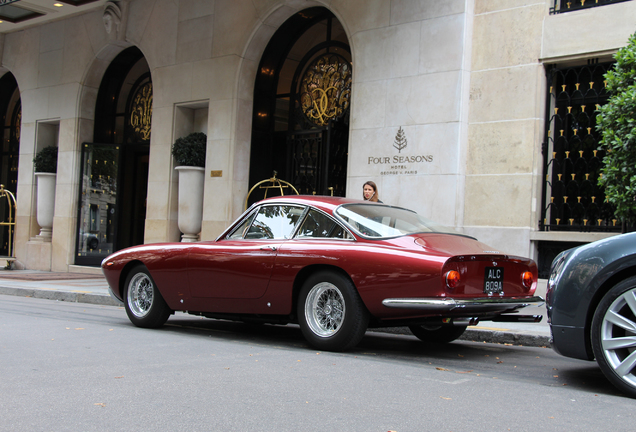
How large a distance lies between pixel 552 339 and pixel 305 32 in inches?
459

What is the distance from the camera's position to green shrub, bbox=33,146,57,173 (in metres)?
18.8

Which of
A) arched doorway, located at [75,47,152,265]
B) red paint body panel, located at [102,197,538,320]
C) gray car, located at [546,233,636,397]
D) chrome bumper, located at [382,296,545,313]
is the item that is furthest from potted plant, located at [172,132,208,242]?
gray car, located at [546,233,636,397]

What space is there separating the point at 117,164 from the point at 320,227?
1261cm

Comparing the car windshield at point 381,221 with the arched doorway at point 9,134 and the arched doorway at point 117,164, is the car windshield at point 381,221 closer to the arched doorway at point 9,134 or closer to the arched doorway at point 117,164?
the arched doorway at point 117,164

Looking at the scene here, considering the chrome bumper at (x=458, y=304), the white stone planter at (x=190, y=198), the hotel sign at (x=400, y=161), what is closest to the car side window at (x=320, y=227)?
the chrome bumper at (x=458, y=304)

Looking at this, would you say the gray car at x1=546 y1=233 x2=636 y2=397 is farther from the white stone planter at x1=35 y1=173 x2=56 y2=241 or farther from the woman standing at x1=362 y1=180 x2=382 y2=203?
the white stone planter at x1=35 y1=173 x2=56 y2=241

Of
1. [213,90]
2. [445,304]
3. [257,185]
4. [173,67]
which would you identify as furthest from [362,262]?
[173,67]

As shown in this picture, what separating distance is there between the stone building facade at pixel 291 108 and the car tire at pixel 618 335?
5898 millimetres

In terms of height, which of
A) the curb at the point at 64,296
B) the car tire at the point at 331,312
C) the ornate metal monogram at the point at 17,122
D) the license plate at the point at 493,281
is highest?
the ornate metal monogram at the point at 17,122

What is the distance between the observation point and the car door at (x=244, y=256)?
650cm

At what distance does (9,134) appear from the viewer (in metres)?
22.3

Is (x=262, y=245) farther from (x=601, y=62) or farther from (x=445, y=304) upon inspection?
(x=601, y=62)

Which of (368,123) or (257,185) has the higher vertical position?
(368,123)

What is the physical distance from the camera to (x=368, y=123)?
12375 mm
